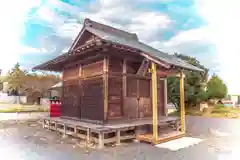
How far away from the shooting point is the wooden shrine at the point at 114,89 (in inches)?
160

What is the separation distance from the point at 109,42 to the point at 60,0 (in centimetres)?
153

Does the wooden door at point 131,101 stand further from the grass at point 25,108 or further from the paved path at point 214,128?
the grass at point 25,108

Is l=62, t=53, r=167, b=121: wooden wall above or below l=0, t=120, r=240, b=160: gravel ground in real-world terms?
above

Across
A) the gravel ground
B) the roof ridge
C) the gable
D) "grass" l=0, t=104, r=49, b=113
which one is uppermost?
the roof ridge

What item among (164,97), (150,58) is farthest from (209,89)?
(150,58)

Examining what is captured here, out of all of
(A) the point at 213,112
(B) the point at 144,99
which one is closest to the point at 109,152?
(B) the point at 144,99

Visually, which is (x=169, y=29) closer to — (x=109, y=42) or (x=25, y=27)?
(x=109, y=42)

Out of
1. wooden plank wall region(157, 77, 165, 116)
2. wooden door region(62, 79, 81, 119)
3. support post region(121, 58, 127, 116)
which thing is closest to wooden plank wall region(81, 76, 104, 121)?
wooden door region(62, 79, 81, 119)

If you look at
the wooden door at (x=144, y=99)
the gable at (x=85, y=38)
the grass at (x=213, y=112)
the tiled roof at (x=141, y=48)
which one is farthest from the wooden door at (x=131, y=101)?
the grass at (x=213, y=112)

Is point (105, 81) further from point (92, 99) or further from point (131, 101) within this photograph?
point (131, 101)

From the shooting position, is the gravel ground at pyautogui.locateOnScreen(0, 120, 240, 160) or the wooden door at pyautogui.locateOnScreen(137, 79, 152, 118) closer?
the gravel ground at pyautogui.locateOnScreen(0, 120, 240, 160)

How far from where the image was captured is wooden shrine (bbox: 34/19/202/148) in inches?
160

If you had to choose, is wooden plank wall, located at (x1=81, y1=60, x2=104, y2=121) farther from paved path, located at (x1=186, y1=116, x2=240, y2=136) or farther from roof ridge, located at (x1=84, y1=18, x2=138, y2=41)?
paved path, located at (x1=186, y1=116, x2=240, y2=136)

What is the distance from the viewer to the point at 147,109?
541cm
